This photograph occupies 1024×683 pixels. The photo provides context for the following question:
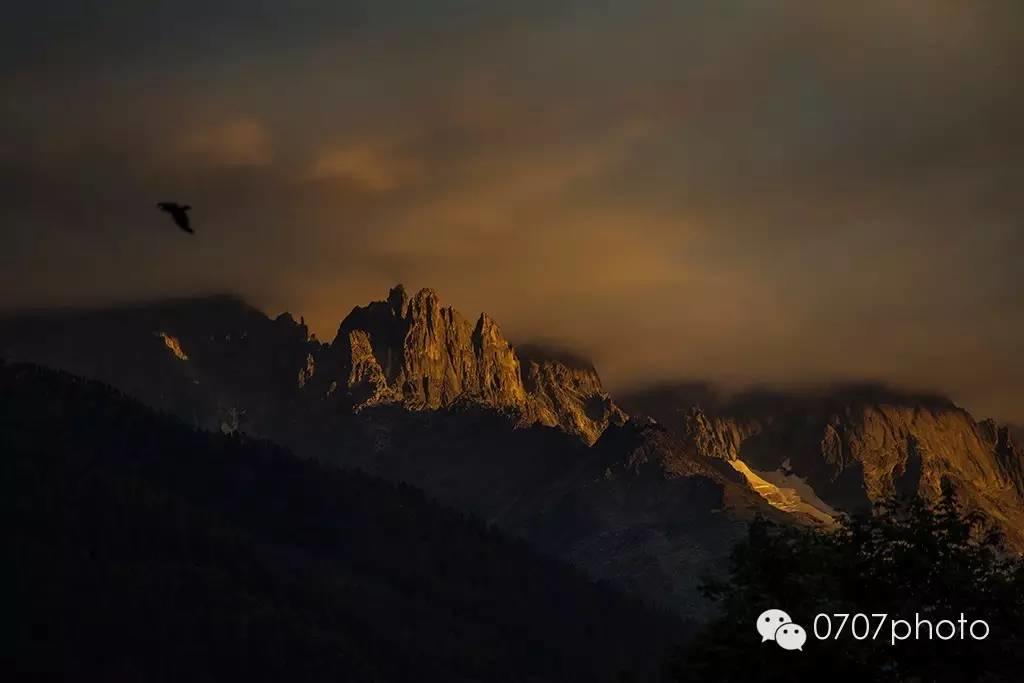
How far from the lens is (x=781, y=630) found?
94.2 m

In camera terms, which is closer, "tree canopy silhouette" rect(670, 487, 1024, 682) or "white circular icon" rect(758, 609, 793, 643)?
"white circular icon" rect(758, 609, 793, 643)

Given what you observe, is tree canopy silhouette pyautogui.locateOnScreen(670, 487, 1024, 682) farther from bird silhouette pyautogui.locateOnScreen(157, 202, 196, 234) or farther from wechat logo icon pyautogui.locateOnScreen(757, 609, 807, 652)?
bird silhouette pyautogui.locateOnScreen(157, 202, 196, 234)

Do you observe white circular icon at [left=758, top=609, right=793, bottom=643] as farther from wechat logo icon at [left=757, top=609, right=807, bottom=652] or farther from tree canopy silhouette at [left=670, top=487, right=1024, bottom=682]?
tree canopy silhouette at [left=670, top=487, right=1024, bottom=682]

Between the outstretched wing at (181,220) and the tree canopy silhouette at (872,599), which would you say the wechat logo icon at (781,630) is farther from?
the outstretched wing at (181,220)

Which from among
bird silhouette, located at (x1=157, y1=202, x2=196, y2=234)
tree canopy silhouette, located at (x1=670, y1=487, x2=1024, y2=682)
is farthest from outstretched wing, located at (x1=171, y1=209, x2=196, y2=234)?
tree canopy silhouette, located at (x1=670, y1=487, x2=1024, y2=682)

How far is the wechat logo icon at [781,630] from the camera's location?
9331 cm

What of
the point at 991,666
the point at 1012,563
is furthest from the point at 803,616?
the point at 1012,563

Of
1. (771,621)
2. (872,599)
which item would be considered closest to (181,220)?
(771,621)

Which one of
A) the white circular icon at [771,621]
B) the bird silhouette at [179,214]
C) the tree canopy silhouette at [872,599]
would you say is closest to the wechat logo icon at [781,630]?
the white circular icon at [771,621]

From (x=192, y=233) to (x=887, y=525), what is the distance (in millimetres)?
43196

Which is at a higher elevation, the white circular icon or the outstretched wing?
the outstretched wing

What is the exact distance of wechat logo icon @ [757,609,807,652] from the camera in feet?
306

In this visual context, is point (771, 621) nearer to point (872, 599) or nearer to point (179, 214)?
point (872, 599)

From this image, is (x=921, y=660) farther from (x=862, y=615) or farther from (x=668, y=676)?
(x=668, y=676)
